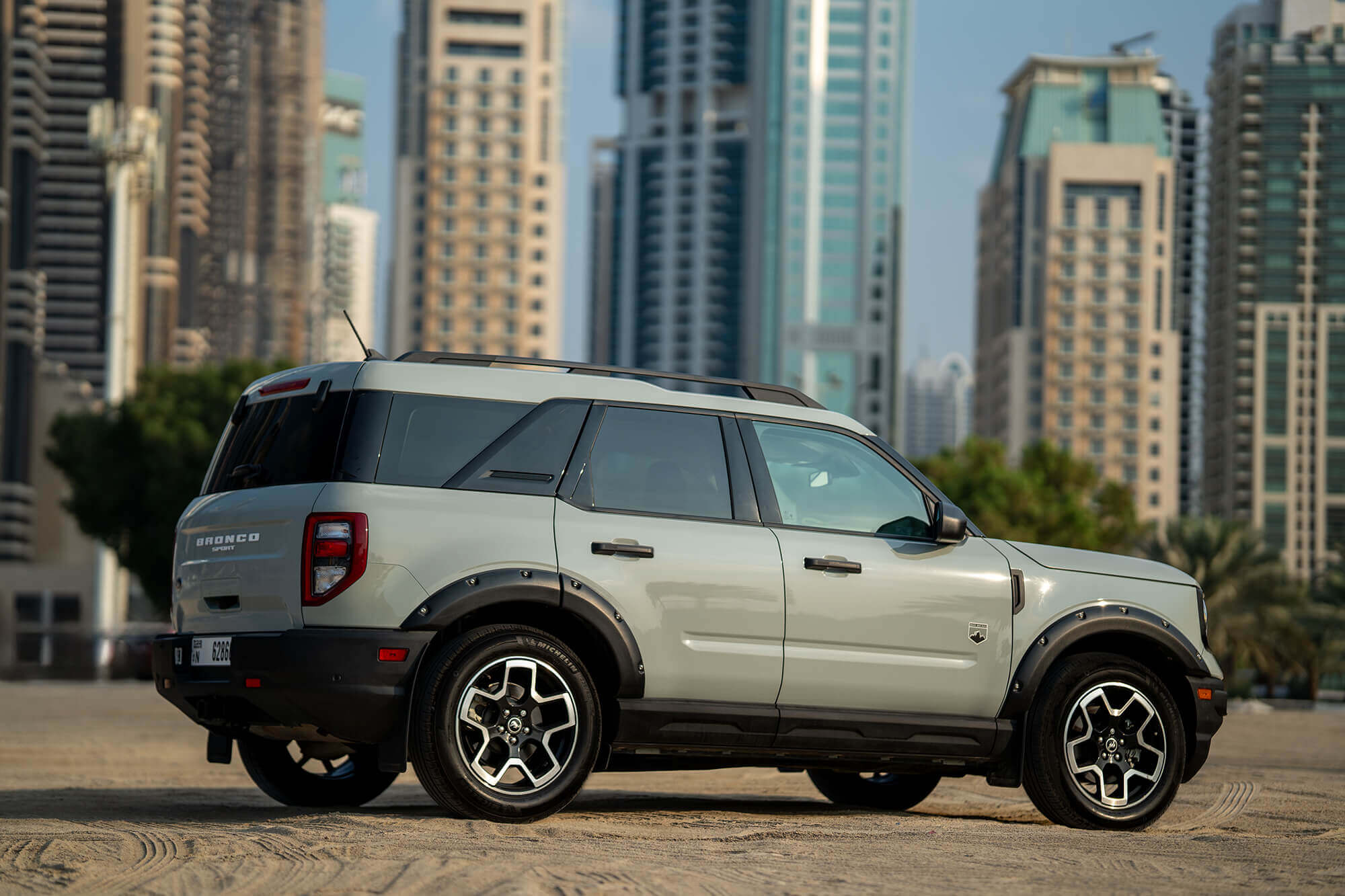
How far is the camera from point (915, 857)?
6438mm

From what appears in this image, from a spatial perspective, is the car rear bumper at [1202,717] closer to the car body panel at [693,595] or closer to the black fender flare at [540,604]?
the car body panel at [693,595]

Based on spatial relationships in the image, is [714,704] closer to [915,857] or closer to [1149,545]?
[915,857]

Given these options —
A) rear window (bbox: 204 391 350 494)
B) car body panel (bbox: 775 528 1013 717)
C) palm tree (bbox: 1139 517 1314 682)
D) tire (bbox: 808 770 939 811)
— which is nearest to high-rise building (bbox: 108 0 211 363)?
palm tree (bbox: 1139 517 1314 682)

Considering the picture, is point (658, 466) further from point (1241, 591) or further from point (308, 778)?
point (1241, 591)

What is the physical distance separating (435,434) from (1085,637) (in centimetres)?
327

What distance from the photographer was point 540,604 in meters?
7.11

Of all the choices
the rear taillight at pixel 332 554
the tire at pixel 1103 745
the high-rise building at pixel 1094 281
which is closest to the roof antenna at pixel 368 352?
the rear taillight at pixel 332 554

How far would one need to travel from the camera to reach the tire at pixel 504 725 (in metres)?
6.88

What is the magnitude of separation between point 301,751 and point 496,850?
2.47 meters

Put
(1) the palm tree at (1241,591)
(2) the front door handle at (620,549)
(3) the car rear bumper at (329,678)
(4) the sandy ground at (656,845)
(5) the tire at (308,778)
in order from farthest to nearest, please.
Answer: (1) the palm tree at (1241,591)
(5) the tire at (308,778)
(2) the front door handle at (620,549)
(3) the car rear bumper at (329,678)
(4) the sandy ground at (656,845)

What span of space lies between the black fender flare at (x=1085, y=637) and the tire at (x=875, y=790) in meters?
1.53

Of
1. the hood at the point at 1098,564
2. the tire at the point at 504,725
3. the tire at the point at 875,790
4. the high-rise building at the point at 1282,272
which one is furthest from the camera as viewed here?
the high-rise building at the point at 1282,272

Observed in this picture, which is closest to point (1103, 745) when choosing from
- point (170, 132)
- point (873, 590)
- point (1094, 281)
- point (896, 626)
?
point (896, 626)

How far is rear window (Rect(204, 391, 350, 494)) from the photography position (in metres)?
7.06
